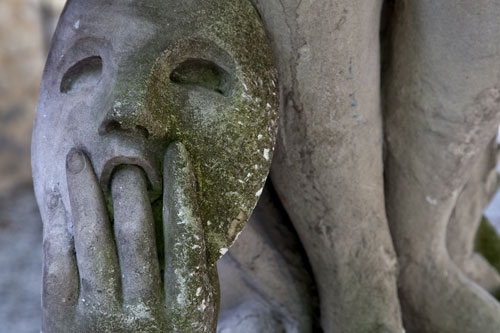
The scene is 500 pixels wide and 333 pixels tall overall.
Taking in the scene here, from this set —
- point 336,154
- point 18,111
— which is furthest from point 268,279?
point 18,111

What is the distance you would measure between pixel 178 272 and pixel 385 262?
415 millimetres

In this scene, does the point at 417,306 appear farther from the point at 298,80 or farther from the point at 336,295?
the point at 298,80

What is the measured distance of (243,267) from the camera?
99cm

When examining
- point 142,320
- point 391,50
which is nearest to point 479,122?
point 391,50

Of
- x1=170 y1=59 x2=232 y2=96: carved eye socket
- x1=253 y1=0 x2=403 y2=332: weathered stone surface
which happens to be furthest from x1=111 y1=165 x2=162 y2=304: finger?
x1=253 y1=0 x2=403 y2=332: weathered stone surface

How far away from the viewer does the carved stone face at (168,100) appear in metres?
0.68

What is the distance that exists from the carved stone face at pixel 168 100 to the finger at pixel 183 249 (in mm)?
21

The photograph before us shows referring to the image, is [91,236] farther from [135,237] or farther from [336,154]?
[336,154]

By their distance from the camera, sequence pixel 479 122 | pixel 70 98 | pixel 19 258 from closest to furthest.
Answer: pixel 70 98, pixel 479 122, pixel 19 258

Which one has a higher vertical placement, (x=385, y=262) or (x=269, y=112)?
(x=269, y=112)

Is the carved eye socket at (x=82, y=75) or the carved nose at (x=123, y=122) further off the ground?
the carved eye socket at (x=82, y=75)

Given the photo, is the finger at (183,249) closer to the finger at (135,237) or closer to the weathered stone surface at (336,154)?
the finger at (135,237)

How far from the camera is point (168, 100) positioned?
27.7 inches

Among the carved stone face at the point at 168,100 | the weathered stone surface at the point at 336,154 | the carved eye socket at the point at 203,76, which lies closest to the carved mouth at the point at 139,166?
the carved stone face at the point at 168,100
